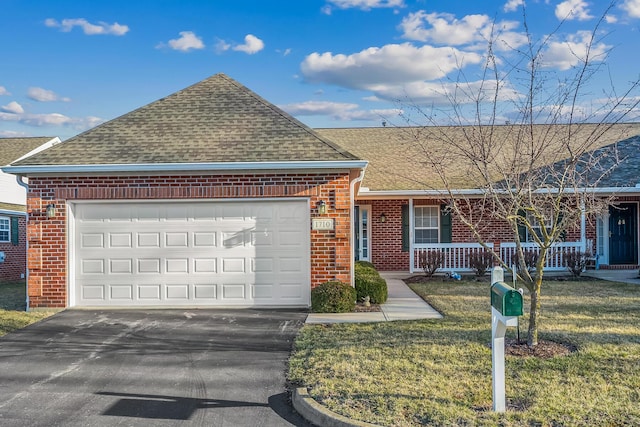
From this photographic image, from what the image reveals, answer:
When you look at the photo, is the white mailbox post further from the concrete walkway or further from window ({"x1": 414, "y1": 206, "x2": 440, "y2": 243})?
window ({"x1": 414, "y1": 206, "x2": 440, "y2": 243})

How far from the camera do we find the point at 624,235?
1803 cm

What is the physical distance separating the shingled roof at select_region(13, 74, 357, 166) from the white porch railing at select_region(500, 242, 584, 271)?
8.05 m

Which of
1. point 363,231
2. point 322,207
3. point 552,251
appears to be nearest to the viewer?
point 322,207

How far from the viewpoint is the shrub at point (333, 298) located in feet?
34.0

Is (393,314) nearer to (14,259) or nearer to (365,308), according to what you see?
(365,308)

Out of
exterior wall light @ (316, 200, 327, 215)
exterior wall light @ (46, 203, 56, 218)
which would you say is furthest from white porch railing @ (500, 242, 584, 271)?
exterior wall light @ (46, 203, 56, 218)

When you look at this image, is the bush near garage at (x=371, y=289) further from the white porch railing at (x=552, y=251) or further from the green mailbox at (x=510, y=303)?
the white porch railing at (x=552, y=251)

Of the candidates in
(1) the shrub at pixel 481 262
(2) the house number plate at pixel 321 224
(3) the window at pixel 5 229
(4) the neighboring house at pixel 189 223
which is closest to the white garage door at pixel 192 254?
(4) the neighboring house at pixel 189 223

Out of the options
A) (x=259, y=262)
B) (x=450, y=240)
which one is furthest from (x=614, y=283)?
(x=259, y=262)

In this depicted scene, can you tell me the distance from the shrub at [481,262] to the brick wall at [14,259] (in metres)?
15.6

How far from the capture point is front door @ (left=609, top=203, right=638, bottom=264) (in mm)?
17922

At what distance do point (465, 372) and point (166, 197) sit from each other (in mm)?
7035

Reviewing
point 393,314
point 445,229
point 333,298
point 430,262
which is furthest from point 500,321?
point 445,229

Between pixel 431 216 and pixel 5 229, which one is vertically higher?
pixel 431 216
